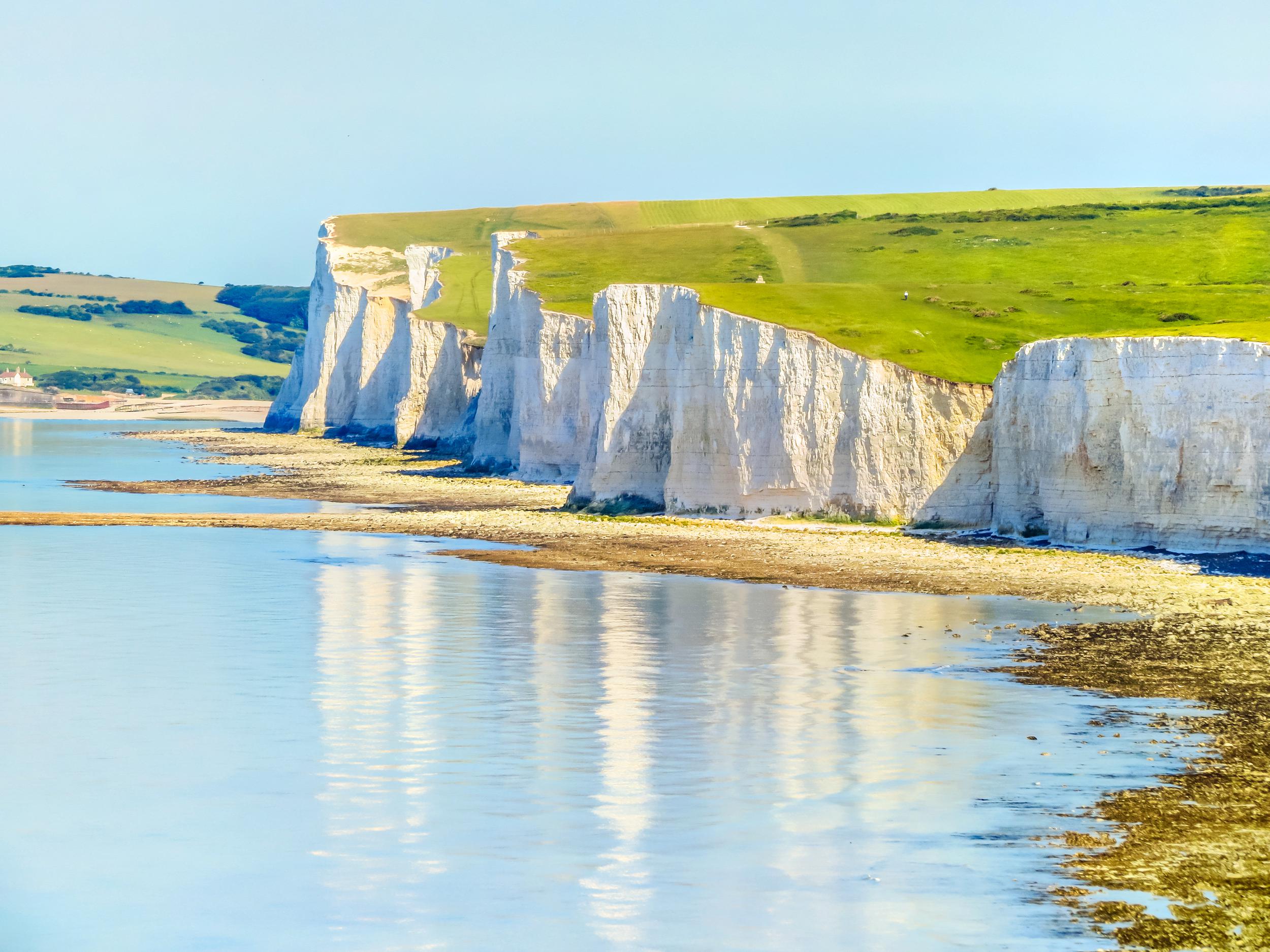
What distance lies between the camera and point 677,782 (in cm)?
1548

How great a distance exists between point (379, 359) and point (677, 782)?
3565 inches

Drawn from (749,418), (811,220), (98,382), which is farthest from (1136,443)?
(98,382)

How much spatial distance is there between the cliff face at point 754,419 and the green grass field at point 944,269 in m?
0.80

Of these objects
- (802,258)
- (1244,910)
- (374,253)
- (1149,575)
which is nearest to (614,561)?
(1149,575)

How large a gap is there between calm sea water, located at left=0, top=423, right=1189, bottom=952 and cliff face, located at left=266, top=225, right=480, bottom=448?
55.1 meters

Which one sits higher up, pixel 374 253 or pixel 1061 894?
pixel 374 253

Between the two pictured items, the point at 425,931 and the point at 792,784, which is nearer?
the point at 425,931

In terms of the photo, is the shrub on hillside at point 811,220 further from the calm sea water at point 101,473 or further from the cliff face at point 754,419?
the cliff face at point 754,419

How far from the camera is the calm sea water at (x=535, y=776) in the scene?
11.6 m

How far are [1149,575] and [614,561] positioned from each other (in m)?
11.5

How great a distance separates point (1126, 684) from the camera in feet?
65.3

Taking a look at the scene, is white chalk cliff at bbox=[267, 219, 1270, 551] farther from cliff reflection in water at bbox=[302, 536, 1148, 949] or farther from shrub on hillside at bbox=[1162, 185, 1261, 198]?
shrub on hillside at bbox=[1162, 185, 1261, 198]

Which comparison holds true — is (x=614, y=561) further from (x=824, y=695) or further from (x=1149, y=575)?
(x=824, y=695)

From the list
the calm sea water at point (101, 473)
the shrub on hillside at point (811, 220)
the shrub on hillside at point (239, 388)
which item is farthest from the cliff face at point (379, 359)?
the shrub on hillside at point (239, 388)
